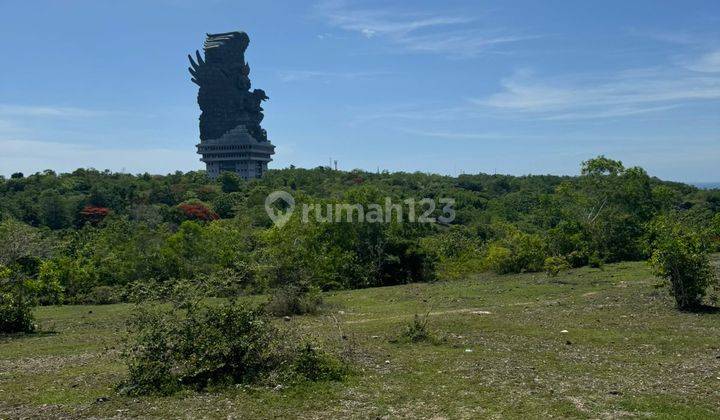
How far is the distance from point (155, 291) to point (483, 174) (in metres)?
118

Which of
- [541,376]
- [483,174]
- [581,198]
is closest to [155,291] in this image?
[541,376]

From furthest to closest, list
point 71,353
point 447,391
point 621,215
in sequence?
point 621,215
point 71,353
point 447,391

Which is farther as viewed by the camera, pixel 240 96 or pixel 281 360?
pixel 240 96

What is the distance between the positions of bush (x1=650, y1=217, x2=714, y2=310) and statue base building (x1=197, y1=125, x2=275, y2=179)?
333ft

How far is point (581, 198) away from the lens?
1614 inches

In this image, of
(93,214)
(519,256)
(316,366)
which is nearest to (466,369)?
(316,366)

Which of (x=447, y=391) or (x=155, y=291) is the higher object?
(x=155, y=291)

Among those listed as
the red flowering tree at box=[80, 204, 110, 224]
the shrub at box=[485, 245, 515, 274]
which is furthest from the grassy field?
the red flowering tree at box=[80, 204, 110, 224]

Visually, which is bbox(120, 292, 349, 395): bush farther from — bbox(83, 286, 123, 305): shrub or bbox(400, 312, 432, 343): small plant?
bbox(83, 286, 123, 305): shrub

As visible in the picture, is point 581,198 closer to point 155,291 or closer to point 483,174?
point 155,291

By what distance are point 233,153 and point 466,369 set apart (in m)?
107

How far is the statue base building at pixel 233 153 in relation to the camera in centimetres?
11569

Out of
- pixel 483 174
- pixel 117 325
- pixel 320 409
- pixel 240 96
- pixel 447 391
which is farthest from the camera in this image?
pixel 483 174

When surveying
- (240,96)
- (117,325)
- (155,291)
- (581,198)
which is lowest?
(117,325)
